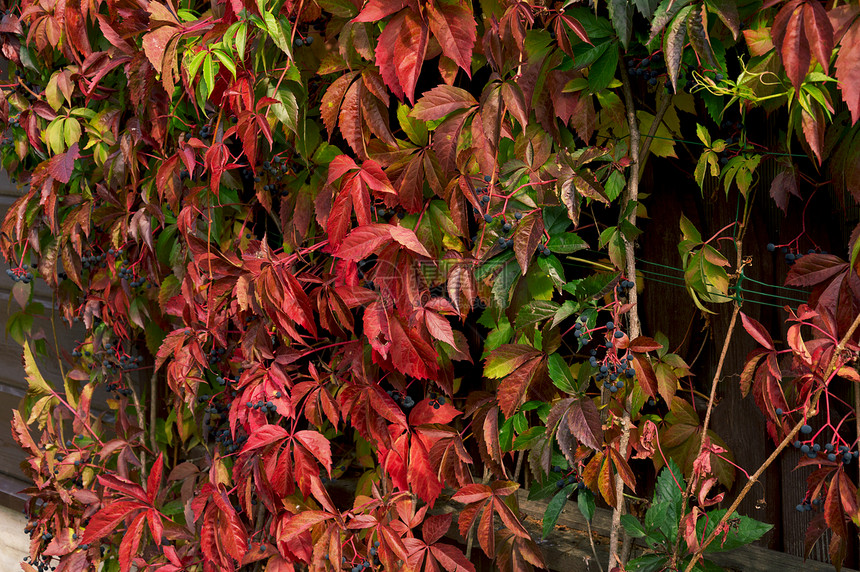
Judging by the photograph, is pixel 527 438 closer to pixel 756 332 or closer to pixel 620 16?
pixel 756 332

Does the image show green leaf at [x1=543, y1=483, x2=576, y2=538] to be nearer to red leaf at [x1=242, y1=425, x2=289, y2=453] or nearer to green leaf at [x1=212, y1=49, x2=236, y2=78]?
red leaf at [x1=242, y1=425, x2=289, y2=453]

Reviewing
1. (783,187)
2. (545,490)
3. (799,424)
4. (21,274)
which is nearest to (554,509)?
(545,490)

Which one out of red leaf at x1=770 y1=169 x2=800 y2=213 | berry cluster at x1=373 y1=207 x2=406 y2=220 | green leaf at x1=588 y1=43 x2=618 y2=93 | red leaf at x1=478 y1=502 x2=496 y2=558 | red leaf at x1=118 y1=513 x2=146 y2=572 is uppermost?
green leaf at x1=588 y1=43 x2=618 y2=93

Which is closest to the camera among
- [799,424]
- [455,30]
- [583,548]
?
[799,424]

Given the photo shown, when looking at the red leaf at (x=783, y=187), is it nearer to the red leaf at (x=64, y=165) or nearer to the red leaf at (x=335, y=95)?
the red leaf at (x=335, y=95)

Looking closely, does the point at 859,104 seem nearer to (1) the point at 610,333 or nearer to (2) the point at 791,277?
(2) the point at 791,277

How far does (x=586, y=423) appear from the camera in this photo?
1154 mm

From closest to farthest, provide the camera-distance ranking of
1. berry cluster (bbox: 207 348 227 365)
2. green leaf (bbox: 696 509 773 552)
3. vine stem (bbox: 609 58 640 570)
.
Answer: green leaf (bbox: 696 509 773 552)
vine stem (bbox: 609 58 640 570)
berry cluster (bbox: 207 348 227 365)

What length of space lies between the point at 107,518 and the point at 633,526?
3.62ft

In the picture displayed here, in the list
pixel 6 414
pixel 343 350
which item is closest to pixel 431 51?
pixel 343 350

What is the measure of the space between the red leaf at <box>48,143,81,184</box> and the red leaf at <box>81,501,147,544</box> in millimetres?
820

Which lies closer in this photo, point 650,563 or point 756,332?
point 756,332

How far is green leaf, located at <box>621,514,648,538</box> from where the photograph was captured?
1191 mm

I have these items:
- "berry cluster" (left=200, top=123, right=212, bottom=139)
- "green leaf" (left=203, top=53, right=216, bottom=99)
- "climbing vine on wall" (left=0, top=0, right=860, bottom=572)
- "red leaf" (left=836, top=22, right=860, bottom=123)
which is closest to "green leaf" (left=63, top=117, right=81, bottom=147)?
"climbing vine on wall" (left=0, top=0, right=860, bottom=572)
